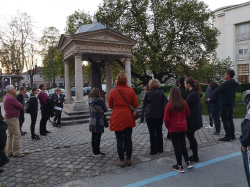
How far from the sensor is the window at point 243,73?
1652 inches

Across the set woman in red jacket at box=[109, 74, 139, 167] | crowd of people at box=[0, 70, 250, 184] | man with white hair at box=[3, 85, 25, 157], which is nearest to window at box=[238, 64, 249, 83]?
crowd of people at box=[0, 70, 250, 184]

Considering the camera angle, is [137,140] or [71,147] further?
[137,140]

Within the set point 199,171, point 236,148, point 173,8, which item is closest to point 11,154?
point 199,171

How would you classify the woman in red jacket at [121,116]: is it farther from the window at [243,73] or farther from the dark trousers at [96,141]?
the window at [243,73]

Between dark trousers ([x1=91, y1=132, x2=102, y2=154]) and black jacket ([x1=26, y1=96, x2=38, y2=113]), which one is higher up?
black jacket ([x1=26, y1=96, x2=38, y2=113])

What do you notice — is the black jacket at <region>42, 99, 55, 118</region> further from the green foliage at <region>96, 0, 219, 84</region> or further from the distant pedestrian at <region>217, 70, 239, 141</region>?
the green foliage at <region>96, 0, 219, 84</region>

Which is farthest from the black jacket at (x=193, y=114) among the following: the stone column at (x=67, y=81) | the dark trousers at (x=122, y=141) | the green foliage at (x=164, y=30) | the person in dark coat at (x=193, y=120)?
the green foliage at (x=164, y=30)

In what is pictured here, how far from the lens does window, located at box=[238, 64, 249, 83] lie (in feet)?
138

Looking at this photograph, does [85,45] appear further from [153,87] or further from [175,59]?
[175,59]

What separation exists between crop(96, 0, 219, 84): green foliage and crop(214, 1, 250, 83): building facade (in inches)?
1086

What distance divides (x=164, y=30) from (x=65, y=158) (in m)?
15.2

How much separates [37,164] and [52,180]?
1.12m

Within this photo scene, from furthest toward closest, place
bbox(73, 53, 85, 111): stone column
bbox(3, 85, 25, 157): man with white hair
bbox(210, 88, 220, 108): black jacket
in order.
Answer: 1. bbox(73, 53, 85, 111): stone column
2. bbox(210, 88, 220, 108): black jacket
3. bbox(3, 85, 25, 157): man with white hair

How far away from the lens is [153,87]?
17.0 ft
